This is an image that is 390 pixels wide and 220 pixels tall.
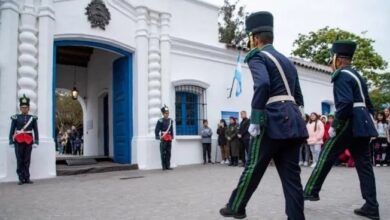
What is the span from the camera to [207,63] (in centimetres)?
1357

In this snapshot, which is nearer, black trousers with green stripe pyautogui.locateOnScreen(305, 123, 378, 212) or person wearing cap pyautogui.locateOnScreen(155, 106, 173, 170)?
black trousers with green stripe pyautogui.locateOnScreen(305, 123, 378, 212)

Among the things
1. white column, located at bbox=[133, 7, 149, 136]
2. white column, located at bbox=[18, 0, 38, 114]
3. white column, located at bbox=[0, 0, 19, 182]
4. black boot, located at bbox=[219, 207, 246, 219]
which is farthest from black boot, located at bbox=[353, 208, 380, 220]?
white column, located at bbox=[133, 7, 149, 136]

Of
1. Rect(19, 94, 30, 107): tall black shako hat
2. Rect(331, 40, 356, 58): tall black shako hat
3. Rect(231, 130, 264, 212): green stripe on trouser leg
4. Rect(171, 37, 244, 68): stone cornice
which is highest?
Rect(171, 37, 244, 68): stone cornice

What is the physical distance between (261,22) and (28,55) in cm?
706

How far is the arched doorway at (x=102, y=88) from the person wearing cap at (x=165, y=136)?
1042mm

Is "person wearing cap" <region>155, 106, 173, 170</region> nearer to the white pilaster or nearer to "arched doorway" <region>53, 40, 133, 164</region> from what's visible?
"arched doorway" <region>53, 40, 133, 164</region>

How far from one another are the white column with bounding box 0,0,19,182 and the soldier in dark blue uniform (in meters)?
6.70

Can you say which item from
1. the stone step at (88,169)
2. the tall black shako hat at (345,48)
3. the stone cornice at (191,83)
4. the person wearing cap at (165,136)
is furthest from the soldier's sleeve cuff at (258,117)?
the stone cornice at (191,83)

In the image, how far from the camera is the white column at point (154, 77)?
1126 centimetres

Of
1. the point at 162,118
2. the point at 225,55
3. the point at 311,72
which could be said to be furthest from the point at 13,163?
the point at 311,72

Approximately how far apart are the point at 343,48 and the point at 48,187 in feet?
18.9

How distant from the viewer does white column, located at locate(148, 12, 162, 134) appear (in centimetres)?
1126

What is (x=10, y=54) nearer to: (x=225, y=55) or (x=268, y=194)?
(x=268, y=194)

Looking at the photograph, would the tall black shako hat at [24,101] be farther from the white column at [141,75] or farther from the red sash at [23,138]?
the white column at [141,75]
